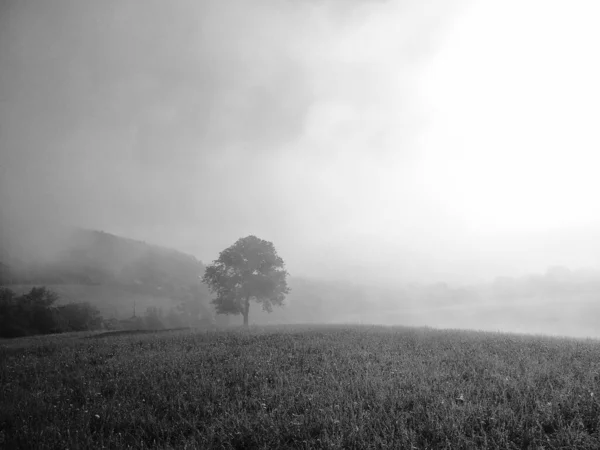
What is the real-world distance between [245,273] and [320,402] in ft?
135

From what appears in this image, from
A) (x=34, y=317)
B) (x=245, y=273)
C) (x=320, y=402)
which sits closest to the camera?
(x=320, y=402)

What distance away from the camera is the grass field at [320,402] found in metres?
4.66

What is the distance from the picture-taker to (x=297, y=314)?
17838cm

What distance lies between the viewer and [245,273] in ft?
151

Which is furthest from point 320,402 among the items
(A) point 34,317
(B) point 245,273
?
(A) point 34,317

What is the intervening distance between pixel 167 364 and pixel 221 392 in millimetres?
4044

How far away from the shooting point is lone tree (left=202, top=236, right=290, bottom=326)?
1806 inches

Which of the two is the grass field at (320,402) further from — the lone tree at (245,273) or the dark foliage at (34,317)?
Result: the dark foliage at (34,317)

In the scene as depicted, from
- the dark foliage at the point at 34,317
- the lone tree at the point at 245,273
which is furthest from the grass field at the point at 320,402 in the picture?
the dark foliage at the point at 34,317

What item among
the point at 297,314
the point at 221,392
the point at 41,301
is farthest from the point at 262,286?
the point at 297,314

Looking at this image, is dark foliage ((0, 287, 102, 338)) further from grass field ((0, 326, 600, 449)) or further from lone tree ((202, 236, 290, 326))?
grass field ((0, 326, 600, 449))

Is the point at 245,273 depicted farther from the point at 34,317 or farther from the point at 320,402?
the point at 34,317

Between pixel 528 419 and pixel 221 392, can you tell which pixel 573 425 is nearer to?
pixel 528 419

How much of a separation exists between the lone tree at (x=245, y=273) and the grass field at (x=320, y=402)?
35846 millimetres
